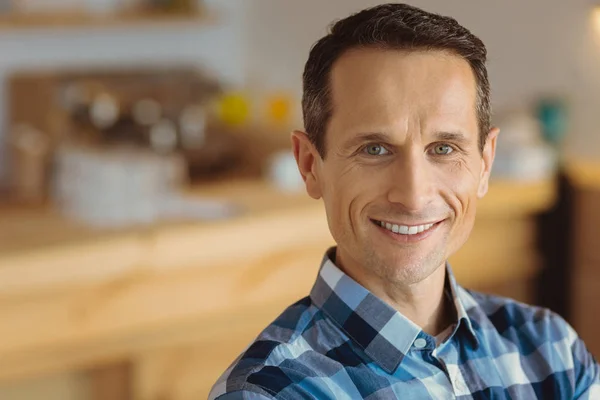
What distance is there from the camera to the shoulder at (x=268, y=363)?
3.18 feet

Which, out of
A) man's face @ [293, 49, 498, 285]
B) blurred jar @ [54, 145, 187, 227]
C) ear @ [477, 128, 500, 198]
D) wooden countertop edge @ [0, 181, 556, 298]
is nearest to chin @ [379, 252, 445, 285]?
man's face @ [293, 49, 498, 285]

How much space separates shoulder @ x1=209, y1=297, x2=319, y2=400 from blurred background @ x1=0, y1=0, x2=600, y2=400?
0.82 metres

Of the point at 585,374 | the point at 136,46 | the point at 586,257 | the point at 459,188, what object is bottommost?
the point at 586,257

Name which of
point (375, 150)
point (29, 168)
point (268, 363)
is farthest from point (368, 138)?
point (29, 168)

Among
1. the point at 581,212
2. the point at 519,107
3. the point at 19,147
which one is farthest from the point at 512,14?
the point at 19,147

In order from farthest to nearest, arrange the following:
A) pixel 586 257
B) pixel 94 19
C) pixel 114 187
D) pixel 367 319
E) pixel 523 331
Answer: pixel 94 19 → pixel 586 257 → pixel 114 187 → pixel 523 331 → pixel 367 319

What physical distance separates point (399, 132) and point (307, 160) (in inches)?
5.9

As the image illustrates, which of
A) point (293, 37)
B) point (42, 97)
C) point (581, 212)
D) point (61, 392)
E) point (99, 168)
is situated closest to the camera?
point (61, 392)

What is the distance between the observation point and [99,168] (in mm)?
2789

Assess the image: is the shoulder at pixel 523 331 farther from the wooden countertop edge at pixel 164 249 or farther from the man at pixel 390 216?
the wooden countertop edge at pixel 164 249

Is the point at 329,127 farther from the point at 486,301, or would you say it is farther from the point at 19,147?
the point at 19,147

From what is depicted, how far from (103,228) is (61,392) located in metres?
0.41

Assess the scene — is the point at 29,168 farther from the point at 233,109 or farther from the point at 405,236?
the point at 405,236

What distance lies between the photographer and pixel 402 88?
0.99 meters
